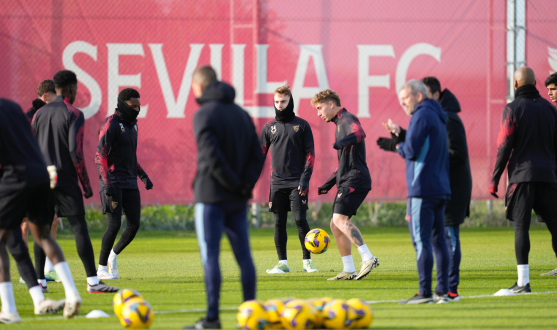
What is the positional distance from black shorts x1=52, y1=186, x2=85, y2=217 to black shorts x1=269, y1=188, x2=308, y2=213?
3.32 meters

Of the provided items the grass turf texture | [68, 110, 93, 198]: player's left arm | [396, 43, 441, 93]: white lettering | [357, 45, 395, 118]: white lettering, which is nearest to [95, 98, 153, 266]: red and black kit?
the grass turf texture

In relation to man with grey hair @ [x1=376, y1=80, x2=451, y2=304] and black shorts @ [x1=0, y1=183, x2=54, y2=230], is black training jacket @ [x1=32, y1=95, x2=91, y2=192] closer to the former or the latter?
black shorts @ [x1=0, y1=183, x2=54, y2=230]

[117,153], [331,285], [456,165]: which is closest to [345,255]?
[331,285]

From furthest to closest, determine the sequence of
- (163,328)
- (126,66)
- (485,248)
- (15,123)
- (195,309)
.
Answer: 1. (126,66)
2. (485,248)
3. (195,309)
4. (15,123)
5. (163,328)

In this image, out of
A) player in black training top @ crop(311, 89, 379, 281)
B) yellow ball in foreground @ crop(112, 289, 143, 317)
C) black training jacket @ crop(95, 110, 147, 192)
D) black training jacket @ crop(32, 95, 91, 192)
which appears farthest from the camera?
player in black training top @ crop(311, 89, 379, 281)

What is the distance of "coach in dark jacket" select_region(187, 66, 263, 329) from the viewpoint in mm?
5609

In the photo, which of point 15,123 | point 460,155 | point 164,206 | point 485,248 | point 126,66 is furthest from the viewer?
point 164,206

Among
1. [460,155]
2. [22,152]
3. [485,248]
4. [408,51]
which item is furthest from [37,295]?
[408,51]

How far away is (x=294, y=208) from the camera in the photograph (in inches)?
401

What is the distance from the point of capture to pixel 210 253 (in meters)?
5.64

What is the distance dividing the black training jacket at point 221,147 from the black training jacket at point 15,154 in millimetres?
1552

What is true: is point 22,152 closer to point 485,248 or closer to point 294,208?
point 294,208

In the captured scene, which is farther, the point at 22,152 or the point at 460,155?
the point at 460,155

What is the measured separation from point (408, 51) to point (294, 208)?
8134mm
